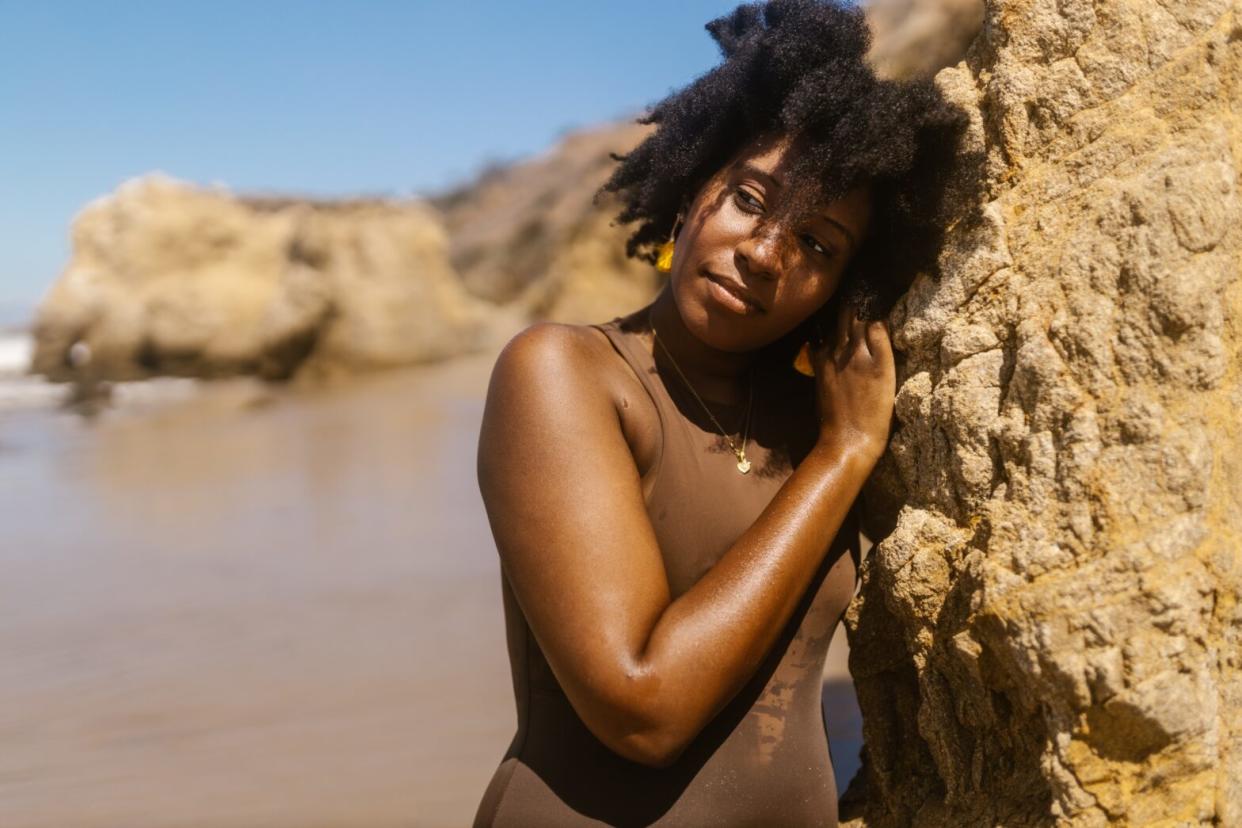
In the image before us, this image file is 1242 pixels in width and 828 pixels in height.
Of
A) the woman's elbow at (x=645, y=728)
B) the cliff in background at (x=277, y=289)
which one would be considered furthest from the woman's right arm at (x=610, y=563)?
the cliff in background at (x=277, y=289)

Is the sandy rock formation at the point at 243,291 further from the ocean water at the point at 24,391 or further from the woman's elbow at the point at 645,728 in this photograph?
the woman's elbow at the point at 645,728

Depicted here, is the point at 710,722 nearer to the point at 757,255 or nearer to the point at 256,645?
the point at 757,255

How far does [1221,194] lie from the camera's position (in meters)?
1.85

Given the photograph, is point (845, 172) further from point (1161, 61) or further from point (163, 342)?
point (163, 342)

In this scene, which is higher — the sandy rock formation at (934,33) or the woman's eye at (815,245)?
the woman's eye at (815,245)

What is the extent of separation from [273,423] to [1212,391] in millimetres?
11078

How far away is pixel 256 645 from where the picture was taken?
519cm

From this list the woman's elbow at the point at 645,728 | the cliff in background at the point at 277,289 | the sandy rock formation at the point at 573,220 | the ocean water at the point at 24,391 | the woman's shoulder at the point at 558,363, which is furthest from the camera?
the ocean water at the point at 24,391

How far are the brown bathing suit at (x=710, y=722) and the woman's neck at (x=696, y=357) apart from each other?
0.10ft

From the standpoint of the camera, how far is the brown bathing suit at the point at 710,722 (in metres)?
2.18

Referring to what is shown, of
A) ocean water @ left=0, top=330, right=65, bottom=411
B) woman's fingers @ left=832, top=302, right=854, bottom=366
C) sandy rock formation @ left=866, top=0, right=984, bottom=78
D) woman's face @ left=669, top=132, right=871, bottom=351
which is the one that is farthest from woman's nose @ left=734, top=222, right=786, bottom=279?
ocean water @ left=0, top=330, right=65, bottom=411

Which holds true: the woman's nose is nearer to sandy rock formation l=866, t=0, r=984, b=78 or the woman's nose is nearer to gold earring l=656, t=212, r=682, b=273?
gold earring l=656, t=212, r=682, b=273

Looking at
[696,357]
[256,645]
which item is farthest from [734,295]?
[256,645]

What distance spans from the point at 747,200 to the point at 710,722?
3.10 ft
